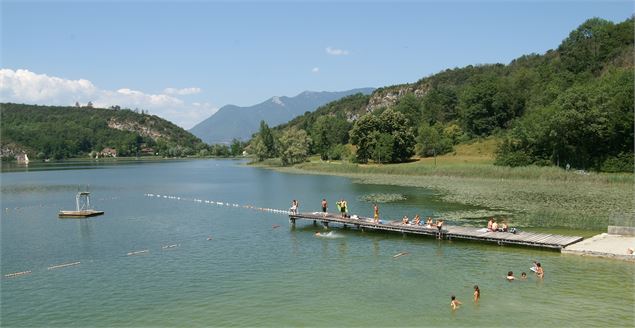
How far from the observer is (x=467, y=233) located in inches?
1528

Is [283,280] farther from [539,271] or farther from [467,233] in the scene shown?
[467,233]

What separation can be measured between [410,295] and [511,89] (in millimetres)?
128834

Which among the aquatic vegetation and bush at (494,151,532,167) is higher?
bush at (494,151,532,167)

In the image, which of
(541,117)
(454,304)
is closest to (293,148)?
(541,117)

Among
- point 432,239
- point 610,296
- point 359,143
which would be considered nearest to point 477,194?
point 432,239

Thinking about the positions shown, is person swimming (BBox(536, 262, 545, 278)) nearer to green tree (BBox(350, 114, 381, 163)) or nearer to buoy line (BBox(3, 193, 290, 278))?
buoy line (BBox(3, 193, 290, 278))

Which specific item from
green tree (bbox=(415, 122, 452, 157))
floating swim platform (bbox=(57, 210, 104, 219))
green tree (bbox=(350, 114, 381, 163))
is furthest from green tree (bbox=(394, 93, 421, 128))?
floating swim platform (bbox=(57, 210, 104, 219))

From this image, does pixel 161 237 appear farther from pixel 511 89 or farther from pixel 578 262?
pixel 511 89

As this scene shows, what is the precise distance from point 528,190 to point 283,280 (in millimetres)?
50595

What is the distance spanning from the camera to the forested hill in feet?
274

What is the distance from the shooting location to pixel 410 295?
87.2 feet

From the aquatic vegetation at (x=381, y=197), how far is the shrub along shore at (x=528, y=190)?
6295mm

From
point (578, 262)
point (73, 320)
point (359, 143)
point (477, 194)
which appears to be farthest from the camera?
point (359, 143)

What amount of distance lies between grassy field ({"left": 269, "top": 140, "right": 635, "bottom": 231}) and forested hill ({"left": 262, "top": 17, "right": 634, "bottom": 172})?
7.33 m
